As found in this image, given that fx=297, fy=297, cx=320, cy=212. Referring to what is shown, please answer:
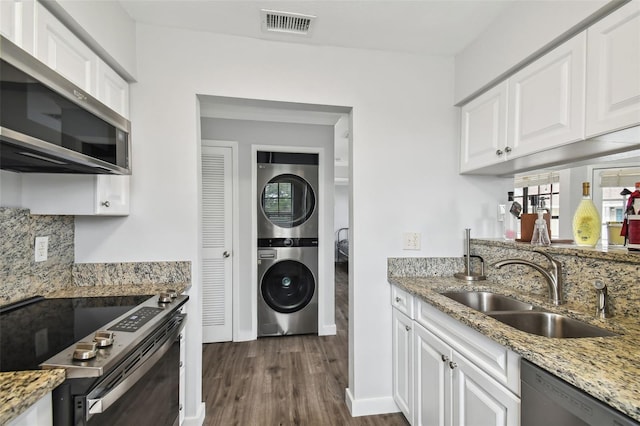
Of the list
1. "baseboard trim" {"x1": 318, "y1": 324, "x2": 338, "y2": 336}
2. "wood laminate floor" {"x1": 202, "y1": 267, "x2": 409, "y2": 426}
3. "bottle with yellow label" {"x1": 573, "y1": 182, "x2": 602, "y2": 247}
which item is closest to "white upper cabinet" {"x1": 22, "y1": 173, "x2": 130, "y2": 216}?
"wood laminate floor" {"x1": 202, "y1": 267, "x2": 409, "y2": 426}

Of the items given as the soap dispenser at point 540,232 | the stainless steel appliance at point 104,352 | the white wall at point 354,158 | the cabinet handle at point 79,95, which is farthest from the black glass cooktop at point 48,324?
the soap dispenser at point 540,232

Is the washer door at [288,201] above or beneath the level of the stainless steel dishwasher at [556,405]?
above

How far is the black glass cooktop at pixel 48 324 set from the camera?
91 centimetres

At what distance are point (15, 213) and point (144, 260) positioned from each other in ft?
2.01

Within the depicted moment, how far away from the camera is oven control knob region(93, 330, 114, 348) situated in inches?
38.6

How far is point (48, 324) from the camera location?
3.78 ft

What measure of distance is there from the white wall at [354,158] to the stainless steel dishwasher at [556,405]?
3.70 ft

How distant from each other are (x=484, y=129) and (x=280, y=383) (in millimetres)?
2393

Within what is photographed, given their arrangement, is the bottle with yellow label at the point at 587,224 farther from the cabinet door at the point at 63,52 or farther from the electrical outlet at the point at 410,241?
the cabinet door at the point at 63,52

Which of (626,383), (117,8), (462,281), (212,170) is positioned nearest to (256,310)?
(212,170)

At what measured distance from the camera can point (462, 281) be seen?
193 centimetres

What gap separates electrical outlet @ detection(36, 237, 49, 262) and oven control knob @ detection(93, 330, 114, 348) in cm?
84

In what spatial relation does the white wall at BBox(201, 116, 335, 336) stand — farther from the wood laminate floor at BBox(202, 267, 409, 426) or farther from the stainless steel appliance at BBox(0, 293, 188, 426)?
the stainless steel appliance at BBox(0, 293, 188, 426)

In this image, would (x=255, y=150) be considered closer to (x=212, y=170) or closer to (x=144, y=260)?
(x=212, y=170)
